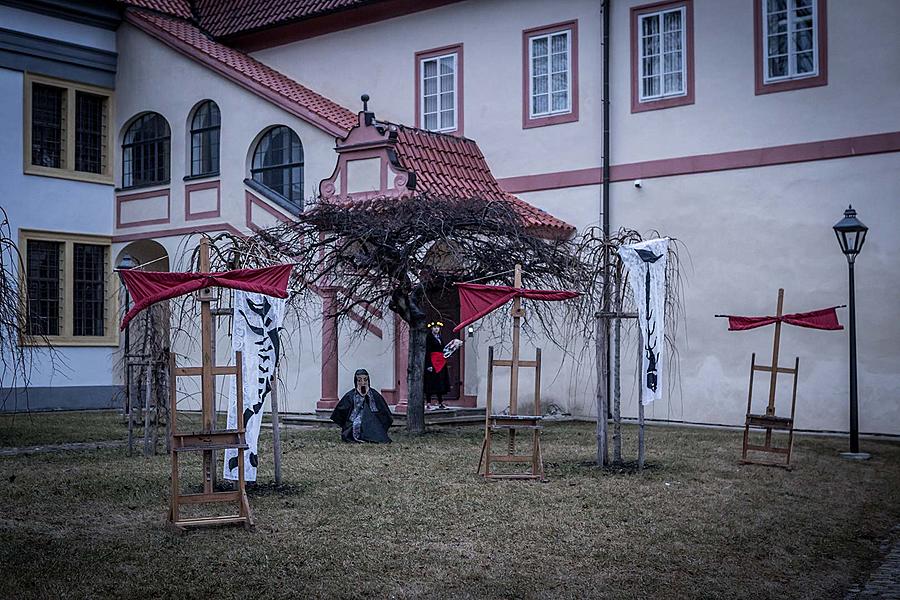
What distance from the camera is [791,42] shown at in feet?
62.7

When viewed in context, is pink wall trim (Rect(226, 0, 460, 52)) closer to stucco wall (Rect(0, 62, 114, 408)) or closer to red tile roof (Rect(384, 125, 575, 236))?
red tile roof (Rect(384, 125, 575, 236))

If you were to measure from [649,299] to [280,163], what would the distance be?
1244cm

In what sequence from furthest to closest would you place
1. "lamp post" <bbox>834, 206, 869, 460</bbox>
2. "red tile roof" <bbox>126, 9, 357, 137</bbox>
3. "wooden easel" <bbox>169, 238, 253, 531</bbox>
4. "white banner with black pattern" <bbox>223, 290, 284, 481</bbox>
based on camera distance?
"red tile roof" <bbox>126, 9, 357, 137</bbox>, "lamp post" <bbox>834, 206, 869, 460</bbox>, "white banner with black pattern" <bbox>223, 290, 284, 481</bbox>, "wooden easel" <bbox>169, 238, 253, 531</bbox>

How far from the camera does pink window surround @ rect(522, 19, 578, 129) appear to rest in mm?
21703

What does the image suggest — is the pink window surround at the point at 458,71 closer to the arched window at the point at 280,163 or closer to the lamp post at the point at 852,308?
the arched window at the point at 280,163

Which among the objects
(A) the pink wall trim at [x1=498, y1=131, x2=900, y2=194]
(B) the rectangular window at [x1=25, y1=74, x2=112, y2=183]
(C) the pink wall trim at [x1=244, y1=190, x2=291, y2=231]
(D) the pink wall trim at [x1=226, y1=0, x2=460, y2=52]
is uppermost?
(D) the pink wall trim at [x1=226, y1=0, x2=460, y2=52]

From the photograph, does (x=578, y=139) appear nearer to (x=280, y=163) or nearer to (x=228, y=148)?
→ (x=280, y=163)

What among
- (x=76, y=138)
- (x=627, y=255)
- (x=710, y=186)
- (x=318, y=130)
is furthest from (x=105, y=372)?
(x=627, y=255)

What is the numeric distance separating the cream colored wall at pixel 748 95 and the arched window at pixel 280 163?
6633 millimetres

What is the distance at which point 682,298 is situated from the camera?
2020 centimetres

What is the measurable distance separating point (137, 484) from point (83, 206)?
1559 cm

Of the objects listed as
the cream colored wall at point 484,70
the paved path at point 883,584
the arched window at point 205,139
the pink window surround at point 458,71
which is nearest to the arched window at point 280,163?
the arched window at point 205,139

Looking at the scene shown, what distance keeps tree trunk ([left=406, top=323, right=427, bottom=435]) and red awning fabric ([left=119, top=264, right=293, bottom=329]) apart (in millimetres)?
7938

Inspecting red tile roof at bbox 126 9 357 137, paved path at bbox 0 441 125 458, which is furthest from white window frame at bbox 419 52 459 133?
paved path at bbox 0 441 125 458
